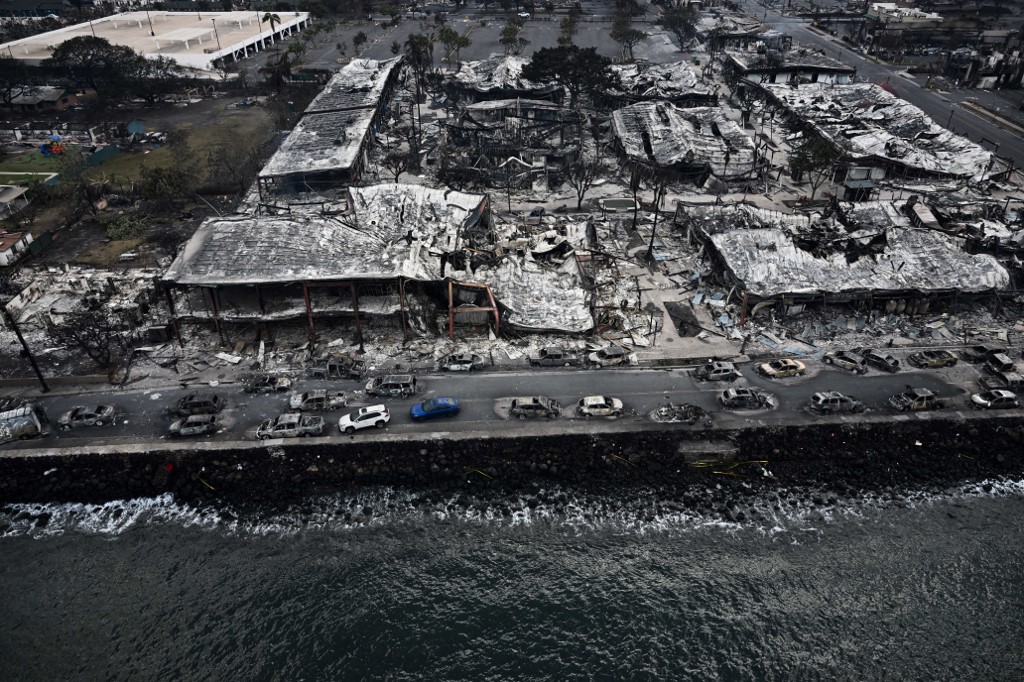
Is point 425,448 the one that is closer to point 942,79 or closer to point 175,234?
point 175,234

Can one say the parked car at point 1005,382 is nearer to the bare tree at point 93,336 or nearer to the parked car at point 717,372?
the parked car at point 717,372

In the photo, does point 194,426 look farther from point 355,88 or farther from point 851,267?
point 355,88

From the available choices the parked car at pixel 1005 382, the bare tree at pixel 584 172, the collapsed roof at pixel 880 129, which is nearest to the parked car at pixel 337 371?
the bare tree at pixel 584 172

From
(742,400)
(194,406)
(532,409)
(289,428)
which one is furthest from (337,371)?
(742,400)

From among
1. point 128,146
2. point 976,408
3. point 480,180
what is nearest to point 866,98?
point 480,180

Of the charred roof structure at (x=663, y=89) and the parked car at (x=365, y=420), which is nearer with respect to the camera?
the parked car at (x=365, y=420)

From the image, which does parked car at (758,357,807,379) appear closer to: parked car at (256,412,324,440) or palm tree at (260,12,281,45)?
parked car at (256,412,324,440)

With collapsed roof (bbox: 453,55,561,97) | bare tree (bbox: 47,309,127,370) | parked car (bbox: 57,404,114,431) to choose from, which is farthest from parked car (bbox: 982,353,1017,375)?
collapsed roof (bbox: 453,55,561,97)
